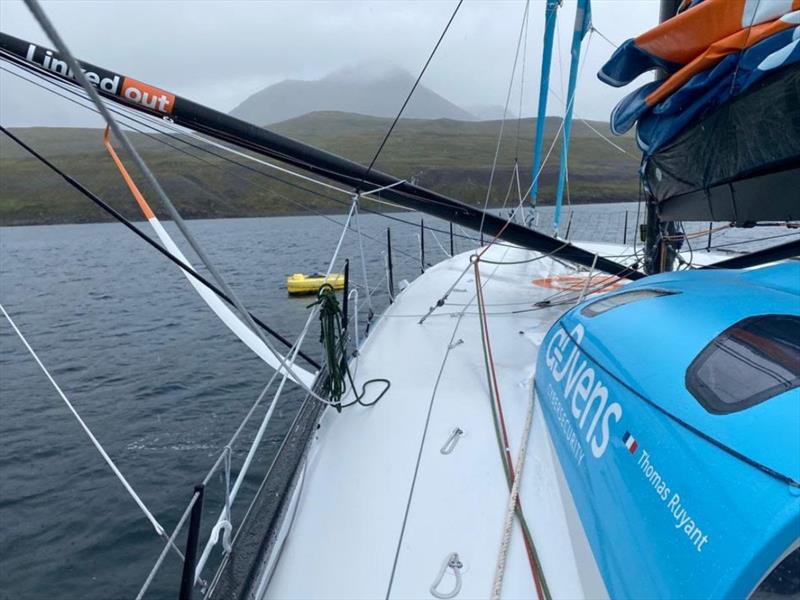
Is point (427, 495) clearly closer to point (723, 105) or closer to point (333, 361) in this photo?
point (333, 361)

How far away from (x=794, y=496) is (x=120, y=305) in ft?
70.7

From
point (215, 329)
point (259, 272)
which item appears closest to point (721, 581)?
point (215, 329)

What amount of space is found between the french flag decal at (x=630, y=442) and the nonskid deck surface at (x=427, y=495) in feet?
1.81

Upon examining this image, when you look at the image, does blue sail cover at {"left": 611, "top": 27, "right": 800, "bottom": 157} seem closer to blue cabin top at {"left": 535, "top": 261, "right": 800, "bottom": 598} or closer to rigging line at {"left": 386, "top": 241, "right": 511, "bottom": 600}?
blue cabin top at {"left": 535, "top": 261, "right": 800, "bottom": 598}

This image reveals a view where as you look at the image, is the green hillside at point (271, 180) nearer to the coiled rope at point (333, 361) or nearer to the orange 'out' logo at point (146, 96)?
the orange 'out' logo at point (146, 96)

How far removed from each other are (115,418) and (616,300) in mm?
8917

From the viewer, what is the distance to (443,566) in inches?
103

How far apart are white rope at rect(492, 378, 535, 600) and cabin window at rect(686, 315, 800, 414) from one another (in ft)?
3.51

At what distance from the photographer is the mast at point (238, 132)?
3.88 m

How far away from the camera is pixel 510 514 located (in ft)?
9.12

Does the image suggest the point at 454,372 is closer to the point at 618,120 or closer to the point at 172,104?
the point at 618,120

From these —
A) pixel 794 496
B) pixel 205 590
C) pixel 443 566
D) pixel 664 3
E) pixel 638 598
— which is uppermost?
pixel 664 3

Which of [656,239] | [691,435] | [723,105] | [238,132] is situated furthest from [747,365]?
[656,239]

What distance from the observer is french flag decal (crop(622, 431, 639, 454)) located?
2.31 meters
